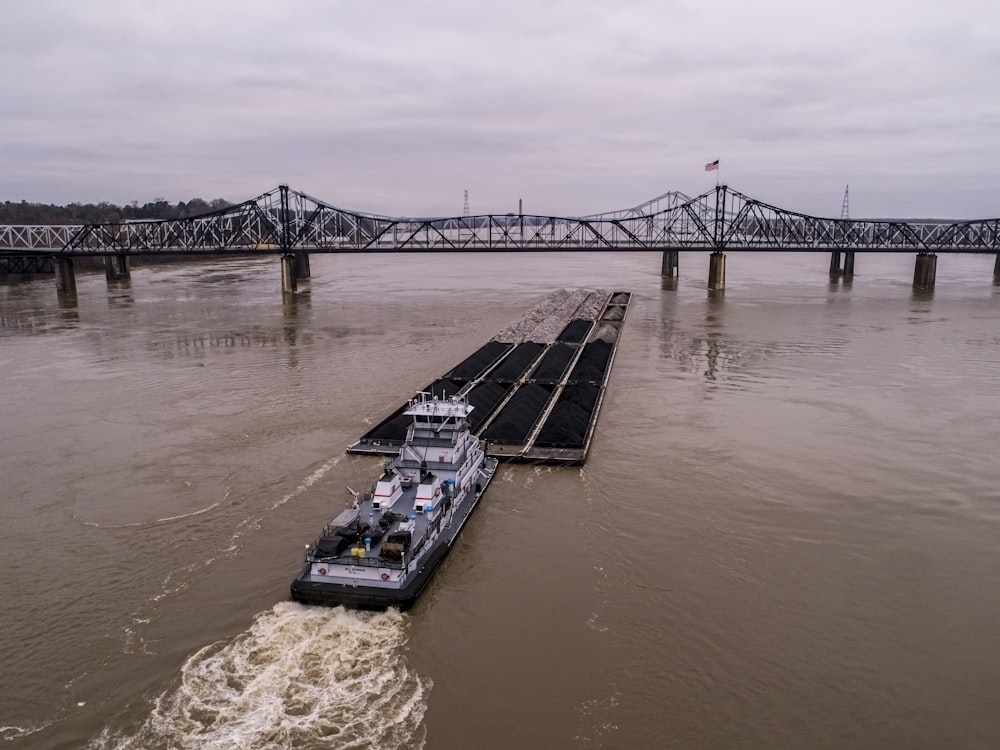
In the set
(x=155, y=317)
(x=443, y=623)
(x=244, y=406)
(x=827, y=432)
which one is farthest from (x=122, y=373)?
(x=827, y=432)

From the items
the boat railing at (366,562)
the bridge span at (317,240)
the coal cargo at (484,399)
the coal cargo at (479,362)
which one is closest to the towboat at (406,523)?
the boat railing at (366,562)

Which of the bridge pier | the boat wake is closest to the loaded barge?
the boat wake

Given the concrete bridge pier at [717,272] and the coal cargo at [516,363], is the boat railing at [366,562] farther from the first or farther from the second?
the concrete bridge pier at [717,272]

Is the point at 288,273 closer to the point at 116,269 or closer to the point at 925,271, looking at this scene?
the point at 116,269

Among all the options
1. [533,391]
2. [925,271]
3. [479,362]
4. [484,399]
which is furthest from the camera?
[925,271]

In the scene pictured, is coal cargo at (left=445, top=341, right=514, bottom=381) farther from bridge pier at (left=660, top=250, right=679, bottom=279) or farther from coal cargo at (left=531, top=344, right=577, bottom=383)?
bridge pier at (left=660, top=250, right=679, bottom=279)

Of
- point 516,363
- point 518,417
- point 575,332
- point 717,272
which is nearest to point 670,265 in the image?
point 717,272
